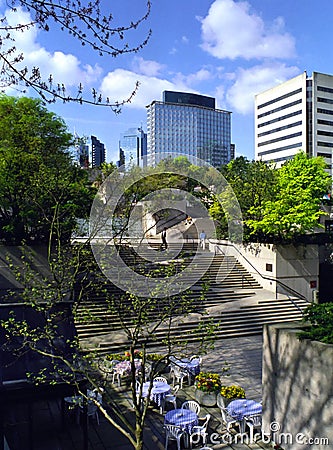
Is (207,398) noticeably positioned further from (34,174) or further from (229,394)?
(34,174)

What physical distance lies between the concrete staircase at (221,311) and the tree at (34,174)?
3.36 m

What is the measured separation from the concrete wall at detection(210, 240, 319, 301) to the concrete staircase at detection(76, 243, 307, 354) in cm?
53

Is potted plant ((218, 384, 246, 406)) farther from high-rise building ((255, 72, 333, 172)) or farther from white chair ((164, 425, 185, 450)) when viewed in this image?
high-rise building ((255, 72, 333, 172))

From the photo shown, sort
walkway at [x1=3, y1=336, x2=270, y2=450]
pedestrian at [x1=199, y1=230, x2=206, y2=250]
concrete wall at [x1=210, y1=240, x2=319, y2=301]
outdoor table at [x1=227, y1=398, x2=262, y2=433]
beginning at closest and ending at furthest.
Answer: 1. walkway at [x1=3, y1=336, x2=270, y2=450]
2. outdoor table at [x1=227, y1=398, x2=262, y2=433]
3. concrete wall at [x1=210, y1=240, x2=319, y2=301]
4. pedestrian at [x1=199, y1=230, x2=206, y2=250]

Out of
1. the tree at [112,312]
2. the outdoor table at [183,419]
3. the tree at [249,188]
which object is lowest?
the outdoor table at [183,419]

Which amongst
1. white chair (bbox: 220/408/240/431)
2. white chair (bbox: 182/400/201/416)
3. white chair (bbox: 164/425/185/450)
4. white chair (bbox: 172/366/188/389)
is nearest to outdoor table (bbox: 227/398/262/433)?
white chair (bbox: 220/408/240/431)

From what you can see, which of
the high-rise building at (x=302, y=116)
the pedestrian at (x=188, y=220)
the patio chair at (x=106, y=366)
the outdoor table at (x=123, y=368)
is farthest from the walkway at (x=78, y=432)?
the high-rise building at (x=302, y=116)

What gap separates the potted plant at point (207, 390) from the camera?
318 inches

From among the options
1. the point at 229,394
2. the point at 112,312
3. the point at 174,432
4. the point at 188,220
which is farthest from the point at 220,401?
the point at 188,220


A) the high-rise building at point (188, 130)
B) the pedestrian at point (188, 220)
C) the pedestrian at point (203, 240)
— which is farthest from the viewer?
the high-rise building at point (188, 130)

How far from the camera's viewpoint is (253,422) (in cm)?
691

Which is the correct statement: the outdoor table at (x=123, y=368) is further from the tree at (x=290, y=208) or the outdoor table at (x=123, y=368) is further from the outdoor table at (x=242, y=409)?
the tree at (x=290, y=208)

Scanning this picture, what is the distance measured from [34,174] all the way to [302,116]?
64538mm

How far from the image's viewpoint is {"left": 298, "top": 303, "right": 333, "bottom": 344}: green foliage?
5.80 metres
